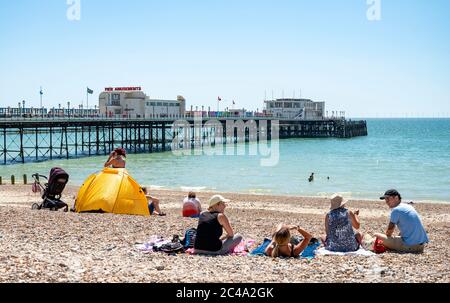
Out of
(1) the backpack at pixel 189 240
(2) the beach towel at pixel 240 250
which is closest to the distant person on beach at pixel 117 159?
(1) the backpack at pixel 189 240

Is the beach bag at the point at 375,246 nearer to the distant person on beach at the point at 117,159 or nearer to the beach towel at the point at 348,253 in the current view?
the beach towel at the point at 348,253

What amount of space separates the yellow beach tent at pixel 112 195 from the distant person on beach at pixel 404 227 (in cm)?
538

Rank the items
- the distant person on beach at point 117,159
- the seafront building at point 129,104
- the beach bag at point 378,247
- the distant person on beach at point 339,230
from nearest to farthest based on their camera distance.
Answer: the distant person on beach at point 339,230 → the beach bag at point 378,247 → the distant person on beach at point 117,159 → the seafront building at point 129,104

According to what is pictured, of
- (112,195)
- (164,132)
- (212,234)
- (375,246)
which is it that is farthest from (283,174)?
(212,234)

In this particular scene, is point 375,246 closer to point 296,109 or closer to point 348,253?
point 348,253

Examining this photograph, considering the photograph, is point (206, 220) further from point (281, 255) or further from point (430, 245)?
point (430, 245)

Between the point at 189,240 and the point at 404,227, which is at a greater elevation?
the point at 404,227

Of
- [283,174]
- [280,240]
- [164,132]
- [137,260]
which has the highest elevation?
[164,132]

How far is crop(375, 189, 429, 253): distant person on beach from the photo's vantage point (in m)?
8.29

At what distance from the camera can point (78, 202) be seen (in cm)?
1218

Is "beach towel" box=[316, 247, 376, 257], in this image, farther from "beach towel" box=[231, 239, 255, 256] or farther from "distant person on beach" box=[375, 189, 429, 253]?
"beach towel" box=[231, 239, 255, 256]

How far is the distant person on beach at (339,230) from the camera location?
27.2 ft

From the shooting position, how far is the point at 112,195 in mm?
11969

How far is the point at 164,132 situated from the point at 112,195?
4329 centimetres
